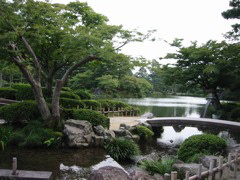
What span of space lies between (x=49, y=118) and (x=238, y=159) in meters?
7.90

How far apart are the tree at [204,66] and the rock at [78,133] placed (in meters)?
8.93

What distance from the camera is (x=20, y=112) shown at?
11.0 meters

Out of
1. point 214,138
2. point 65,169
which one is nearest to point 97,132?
point 65,169

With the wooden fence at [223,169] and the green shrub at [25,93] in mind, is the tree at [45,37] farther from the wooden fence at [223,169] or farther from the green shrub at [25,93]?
the wooden fence at [223,169]

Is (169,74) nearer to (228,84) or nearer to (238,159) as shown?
(228,84)

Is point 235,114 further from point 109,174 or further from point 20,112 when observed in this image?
point 109,174

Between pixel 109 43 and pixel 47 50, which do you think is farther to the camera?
pixel 47 50

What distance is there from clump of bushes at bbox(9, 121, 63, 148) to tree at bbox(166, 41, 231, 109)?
10.4m

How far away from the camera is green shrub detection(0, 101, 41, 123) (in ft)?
36.1

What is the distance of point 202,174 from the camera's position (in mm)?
4508

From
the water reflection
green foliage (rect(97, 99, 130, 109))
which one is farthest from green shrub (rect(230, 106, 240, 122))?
green foliage (rect(97, 99, 130, 109))

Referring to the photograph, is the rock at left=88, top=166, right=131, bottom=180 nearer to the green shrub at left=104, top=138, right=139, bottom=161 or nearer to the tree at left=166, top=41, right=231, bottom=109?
the green shrub at left=104, top=138, right=139, bottom=161

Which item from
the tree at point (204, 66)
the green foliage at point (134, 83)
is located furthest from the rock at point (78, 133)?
the green foliage at point (134, 83)

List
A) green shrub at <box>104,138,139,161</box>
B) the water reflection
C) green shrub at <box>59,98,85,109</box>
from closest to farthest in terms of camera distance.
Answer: green shrub at <box>104,138,139,161</box> → green shrub at <box>59,98,85,109</box> → the water reflection
